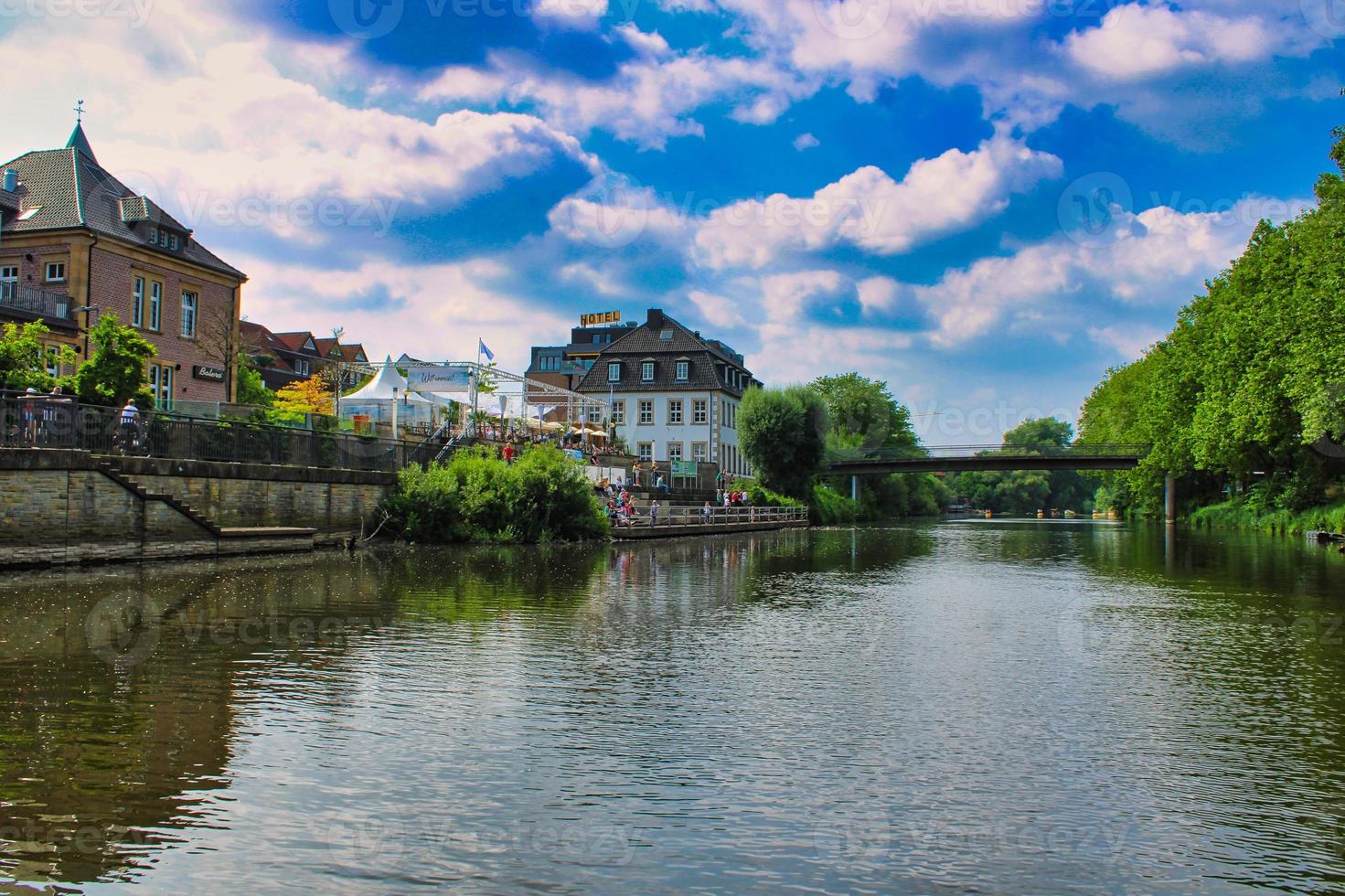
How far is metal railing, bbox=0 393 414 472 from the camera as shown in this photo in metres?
23.3

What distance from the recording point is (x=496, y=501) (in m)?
35.8

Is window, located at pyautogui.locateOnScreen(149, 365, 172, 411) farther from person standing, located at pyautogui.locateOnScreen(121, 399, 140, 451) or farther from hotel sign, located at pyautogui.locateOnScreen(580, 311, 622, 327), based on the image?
hotel sign, located at pyautogui.locateOnScreen(580, 311, 622, 327)

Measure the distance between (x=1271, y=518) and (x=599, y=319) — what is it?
79214 millimetres

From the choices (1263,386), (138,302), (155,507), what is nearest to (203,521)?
(155,507)

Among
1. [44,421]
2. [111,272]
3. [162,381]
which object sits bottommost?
[44,421]

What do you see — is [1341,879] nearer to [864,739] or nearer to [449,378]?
[864,739]

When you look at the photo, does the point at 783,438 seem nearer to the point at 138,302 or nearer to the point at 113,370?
the point at 138,302

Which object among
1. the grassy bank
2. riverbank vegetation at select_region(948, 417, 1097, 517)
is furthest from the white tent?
riverbank vegetation at select_region(948, 417, 1097, 517)

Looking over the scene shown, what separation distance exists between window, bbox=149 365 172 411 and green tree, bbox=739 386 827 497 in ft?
116

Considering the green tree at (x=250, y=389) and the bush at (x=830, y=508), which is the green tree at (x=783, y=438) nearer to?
the bush at (x=830, y=508)

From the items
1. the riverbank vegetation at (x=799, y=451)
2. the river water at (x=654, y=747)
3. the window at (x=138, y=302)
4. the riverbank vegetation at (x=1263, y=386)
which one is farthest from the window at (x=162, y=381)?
the riverbank vegetation at (x=1263, y=386)

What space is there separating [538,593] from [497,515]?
599 inches

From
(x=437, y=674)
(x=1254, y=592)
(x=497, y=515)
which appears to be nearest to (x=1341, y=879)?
(x=437, y=674)

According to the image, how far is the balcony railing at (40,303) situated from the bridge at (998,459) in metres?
46.2
